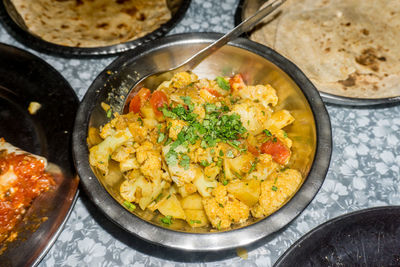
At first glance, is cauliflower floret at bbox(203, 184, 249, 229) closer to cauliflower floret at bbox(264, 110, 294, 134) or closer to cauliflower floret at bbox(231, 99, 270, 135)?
cauliflower floret at bbox(231, 99, 270, 135)

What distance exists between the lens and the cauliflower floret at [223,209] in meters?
1.64

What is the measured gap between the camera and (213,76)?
2.31 m

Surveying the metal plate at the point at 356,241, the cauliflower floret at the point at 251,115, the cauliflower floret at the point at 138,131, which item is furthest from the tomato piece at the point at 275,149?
the cauliflower floret at the point at 138,131

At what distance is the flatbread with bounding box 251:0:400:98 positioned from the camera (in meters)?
2.35

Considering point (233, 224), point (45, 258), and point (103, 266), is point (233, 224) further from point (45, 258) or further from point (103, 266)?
point (45, 258)

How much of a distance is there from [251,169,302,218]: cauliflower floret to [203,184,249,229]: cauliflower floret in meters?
0.07

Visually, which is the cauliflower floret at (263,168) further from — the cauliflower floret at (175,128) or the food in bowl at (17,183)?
the food in bowl at (17,183)

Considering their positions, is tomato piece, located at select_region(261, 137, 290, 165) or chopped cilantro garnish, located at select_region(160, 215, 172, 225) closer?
chopped cilantro garnish, located at select_region(160, 215, 172, 225)

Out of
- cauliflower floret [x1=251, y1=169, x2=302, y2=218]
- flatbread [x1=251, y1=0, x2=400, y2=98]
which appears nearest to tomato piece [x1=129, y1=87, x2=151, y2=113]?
cauliflower floret [x1=251, y1=169, x2=302, y2=218]

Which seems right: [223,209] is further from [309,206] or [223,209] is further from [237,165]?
[309,206]

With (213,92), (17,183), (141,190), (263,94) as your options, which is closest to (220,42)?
(213,92)

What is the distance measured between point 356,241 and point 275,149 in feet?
2.05

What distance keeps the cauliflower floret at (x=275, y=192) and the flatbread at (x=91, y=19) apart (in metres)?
1.58

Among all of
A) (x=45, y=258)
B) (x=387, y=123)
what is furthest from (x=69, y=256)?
(x=387, y=123)
